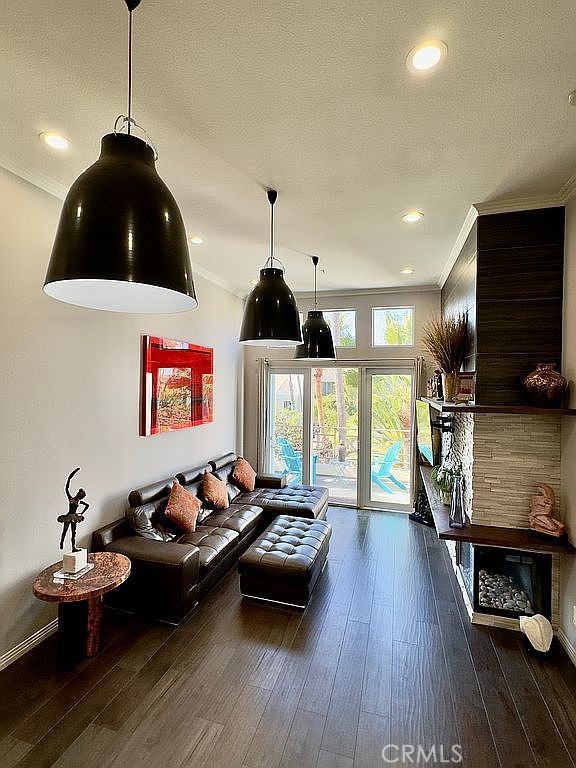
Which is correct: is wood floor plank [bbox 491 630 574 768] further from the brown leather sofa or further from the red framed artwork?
the red framed artwork

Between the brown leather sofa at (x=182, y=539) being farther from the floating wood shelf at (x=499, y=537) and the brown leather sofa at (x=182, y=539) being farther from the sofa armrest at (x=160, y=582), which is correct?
the floating wood shelf at (x=499, y=537)

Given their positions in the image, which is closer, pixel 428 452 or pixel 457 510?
pixel 457 510

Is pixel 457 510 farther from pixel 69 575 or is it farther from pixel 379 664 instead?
pixel 69 575

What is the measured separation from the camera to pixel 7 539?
2.43m

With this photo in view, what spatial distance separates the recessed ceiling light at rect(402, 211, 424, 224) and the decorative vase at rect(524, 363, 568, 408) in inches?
61.2

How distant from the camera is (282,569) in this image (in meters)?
3.10

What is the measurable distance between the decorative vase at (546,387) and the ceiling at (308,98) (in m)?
1.32

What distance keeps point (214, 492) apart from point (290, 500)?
97 centimetres

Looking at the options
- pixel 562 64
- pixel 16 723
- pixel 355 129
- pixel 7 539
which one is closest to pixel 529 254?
pixel 562 64

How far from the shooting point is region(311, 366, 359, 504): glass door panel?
583 centimetres

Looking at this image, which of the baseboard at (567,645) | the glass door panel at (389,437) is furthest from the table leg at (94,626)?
the glass door panel at (389,437)

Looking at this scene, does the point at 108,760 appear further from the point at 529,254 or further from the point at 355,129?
the point at 529,254

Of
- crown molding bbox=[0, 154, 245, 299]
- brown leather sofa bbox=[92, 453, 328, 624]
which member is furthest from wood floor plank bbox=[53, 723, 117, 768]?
crown molding bbox=[0, 154, 245, 299]

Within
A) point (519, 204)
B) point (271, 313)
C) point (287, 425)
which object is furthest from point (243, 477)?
point (519, 204)
